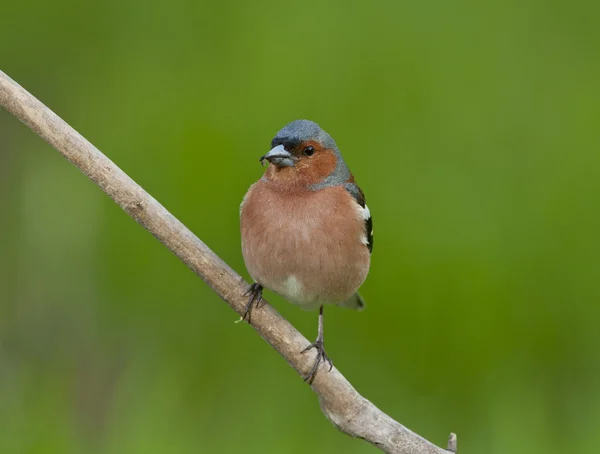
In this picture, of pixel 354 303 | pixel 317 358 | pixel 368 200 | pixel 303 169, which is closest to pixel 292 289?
pixel 317 358

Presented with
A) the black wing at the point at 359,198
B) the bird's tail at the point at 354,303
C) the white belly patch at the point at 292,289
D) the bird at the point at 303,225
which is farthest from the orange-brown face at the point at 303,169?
the bird's tail at the point at 354,303

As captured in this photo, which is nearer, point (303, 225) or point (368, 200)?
point (303, 225)

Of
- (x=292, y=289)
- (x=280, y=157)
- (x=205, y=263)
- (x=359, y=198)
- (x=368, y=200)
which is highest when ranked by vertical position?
(x=368, y=200)

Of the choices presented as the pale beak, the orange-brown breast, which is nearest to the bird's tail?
the orange-brown breast

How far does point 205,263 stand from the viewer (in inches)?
136

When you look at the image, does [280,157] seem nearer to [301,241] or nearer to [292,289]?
[301,241]

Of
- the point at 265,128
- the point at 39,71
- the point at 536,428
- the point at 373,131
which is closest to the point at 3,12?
the point at 39,71

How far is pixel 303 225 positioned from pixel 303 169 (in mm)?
215

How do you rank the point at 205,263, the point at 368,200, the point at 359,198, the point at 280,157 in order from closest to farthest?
the point at 205,263
the point at 280,157
the point at 359,198
the point at 368,200

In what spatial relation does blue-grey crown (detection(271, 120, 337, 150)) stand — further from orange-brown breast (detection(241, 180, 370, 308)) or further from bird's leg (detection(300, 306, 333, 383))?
bird's leg (detection(300, 306, 333, 383))

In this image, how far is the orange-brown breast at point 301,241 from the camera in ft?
12.9

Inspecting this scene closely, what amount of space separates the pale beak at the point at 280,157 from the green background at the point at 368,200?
3.91 ft

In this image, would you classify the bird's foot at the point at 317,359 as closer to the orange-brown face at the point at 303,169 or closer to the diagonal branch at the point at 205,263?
the diagonal branch at the point at 205,263

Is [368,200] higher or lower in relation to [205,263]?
higher
